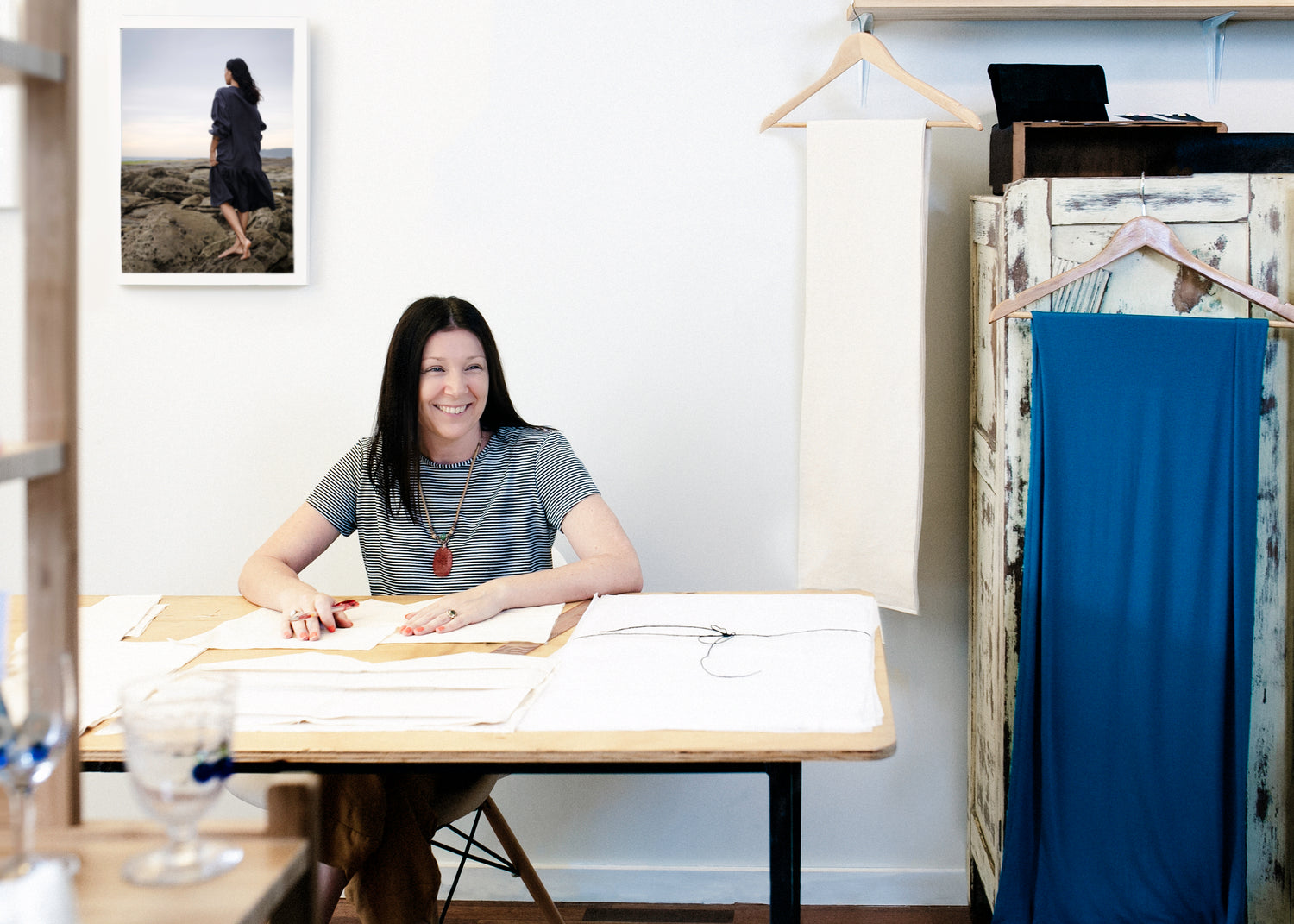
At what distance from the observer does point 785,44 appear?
2.64 meters

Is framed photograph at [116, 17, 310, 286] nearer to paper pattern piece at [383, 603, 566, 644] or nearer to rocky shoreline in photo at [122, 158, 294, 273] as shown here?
rocky shoreline in photo at [122, 158, 294, 273]

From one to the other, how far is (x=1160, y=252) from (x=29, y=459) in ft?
6.24

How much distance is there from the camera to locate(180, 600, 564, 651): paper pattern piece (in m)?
1.73

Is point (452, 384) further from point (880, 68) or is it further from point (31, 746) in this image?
point (31, 746)

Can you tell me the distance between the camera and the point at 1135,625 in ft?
6.85

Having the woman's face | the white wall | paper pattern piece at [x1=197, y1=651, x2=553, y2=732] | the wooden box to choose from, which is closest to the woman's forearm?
paper pattern piece at [x1=197, y1=651, x2=553, y2=732]

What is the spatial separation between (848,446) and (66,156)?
5.99ft

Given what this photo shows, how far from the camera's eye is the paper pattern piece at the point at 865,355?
8.05 feet

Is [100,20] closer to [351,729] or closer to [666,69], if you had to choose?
[666,69]

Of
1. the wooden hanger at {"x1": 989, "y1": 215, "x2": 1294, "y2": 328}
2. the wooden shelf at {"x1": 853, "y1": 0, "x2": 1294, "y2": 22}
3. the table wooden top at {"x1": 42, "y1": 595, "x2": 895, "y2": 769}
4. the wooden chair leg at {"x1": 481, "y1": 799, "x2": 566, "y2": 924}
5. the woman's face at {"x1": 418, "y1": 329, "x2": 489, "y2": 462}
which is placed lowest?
the wooden chair leg at {"x1": 481, "y1": 799, "x2": 566, "y2": 924}

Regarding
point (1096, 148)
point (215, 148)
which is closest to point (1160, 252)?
point (1096, 148)

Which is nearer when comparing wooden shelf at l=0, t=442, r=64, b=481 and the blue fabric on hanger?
wooden shelf at l=0, t=442, r=64, b=481

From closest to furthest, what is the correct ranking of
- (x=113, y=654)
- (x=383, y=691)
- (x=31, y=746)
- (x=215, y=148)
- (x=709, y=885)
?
1. (x=31, y=746)
2. (x=383, y=691)
3. (x=113, y=654)
4. (x=215, y=148)
5. (x=709, y=885)

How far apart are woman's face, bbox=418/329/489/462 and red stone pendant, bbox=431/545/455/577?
0.23m
